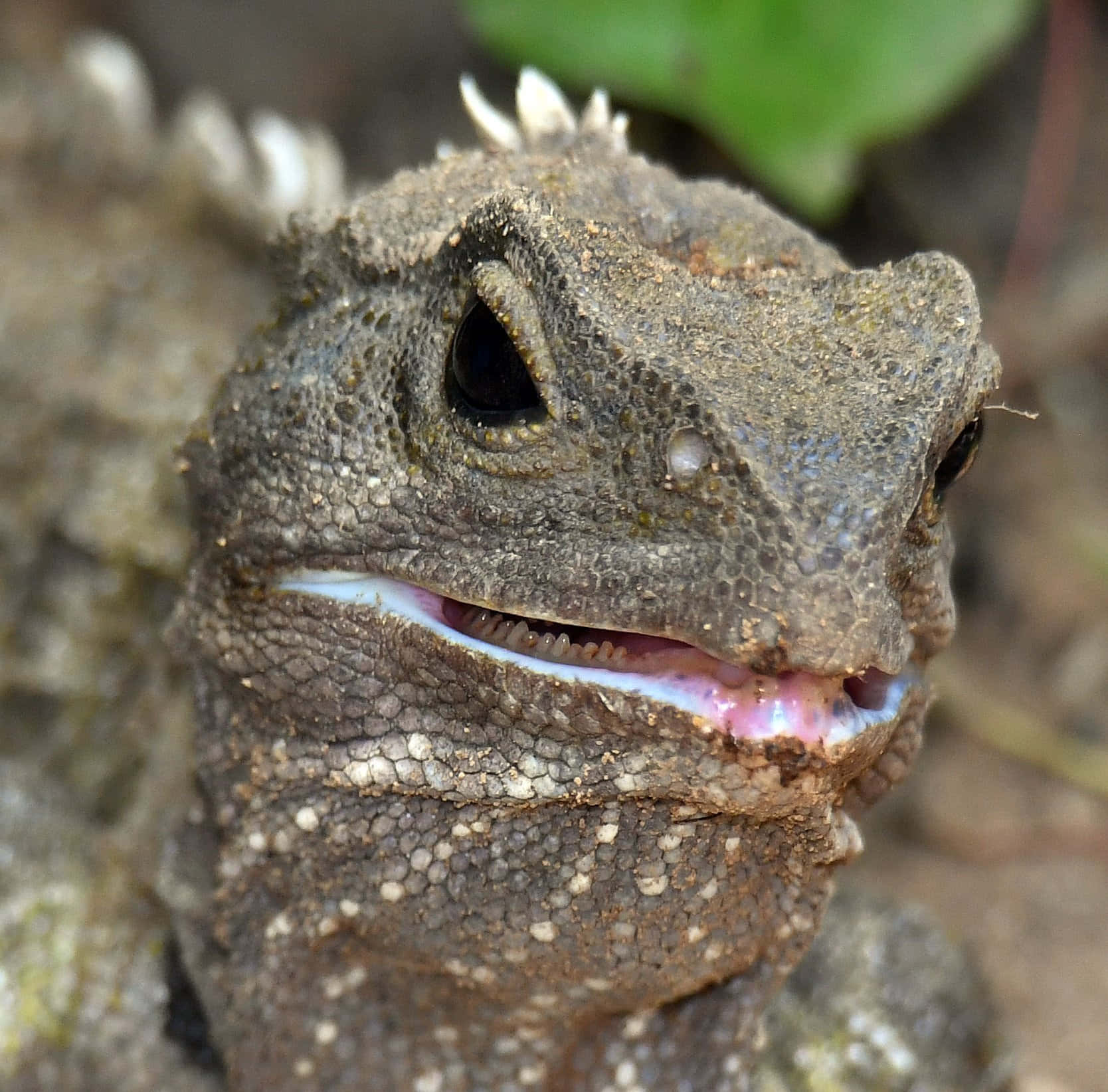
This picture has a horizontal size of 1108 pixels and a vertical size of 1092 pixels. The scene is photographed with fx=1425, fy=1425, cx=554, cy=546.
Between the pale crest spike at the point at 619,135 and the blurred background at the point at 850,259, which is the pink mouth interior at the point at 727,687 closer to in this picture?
the pale crest spike at the point at 619,135

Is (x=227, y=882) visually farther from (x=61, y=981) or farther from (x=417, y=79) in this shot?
(x=417, y=79)

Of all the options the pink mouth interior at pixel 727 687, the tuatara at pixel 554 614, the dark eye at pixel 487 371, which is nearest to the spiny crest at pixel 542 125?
the tuatara at pixel 554 614

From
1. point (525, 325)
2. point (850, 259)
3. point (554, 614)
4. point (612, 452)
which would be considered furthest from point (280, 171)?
point (554, 614)

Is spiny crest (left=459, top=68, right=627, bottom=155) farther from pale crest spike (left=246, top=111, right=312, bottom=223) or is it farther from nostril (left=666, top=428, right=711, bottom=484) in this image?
pale crest spike (left=246, top=111, right=312, bottom=223)

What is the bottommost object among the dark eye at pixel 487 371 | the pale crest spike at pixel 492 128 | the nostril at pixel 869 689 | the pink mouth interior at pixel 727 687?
the pink mouth interior at pixel 727 687

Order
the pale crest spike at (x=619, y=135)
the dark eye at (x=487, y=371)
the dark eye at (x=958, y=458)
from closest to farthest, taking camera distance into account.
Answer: the dark eye at (x=487, y=371), the dark eye at (x=958, y=458), the pale crest spike at (x=619, y=135)

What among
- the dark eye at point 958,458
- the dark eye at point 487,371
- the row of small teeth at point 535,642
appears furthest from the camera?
the dark eye at point 958,458
